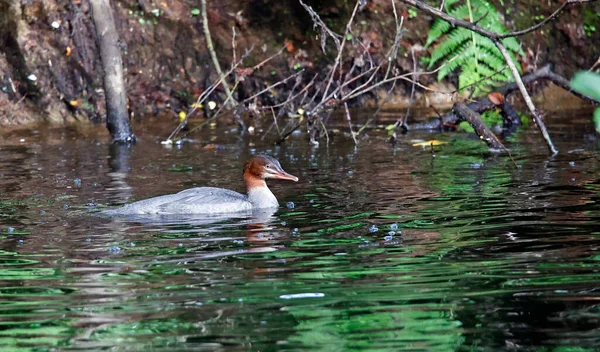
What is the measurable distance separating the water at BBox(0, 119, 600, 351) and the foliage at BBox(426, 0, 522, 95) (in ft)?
14.0

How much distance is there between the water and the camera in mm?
5039

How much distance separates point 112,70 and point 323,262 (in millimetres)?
7806

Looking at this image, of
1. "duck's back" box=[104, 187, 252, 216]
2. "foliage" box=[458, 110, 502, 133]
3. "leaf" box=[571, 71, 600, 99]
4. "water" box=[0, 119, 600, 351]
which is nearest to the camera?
"leaf" box=[571, 71, 600, 99]

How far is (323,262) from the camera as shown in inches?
255

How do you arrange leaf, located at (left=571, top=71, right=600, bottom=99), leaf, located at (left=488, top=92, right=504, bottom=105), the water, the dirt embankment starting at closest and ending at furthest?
1. leaf, located at (left=571, top=71, right=600, bottom=99)
2. the water
3. leaf, located at (left=488, top=92, right=504, bottom=105)
4. the dirt embankment

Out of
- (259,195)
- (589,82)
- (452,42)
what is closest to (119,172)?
(259,195)

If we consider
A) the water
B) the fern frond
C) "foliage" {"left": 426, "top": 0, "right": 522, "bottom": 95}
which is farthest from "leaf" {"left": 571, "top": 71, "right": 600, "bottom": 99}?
the fern frond

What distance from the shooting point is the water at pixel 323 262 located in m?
5.04

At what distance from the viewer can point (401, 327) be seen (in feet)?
16.6

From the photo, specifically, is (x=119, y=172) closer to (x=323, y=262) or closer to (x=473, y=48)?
(x=323, y=262)

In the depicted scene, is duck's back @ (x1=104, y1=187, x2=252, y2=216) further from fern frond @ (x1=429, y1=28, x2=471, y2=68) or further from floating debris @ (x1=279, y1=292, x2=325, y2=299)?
fern frond @ (x1=429, y1=28, x2=471, y2=68)

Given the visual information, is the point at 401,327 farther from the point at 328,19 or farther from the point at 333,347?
the point at 328,19

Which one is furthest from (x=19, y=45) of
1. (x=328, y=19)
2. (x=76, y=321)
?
(x=76, y=321)

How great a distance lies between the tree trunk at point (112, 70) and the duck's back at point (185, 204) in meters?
5.23
